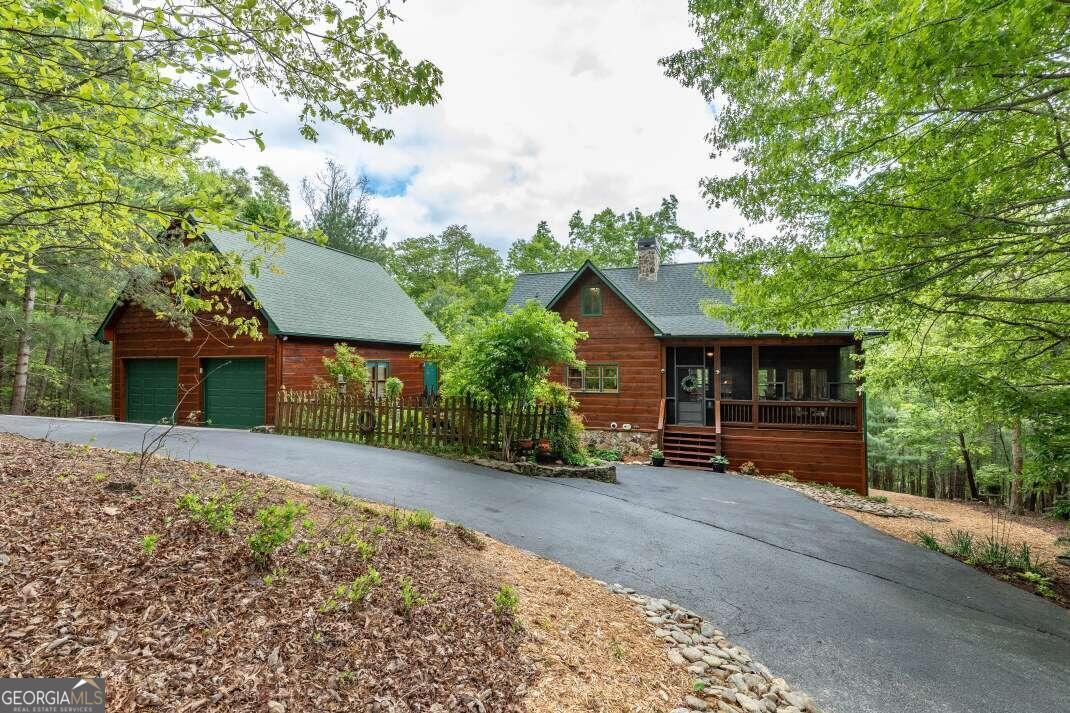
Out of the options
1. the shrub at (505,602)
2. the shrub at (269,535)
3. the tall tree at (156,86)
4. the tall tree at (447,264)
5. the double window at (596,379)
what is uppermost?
the tall tree at (447,264)

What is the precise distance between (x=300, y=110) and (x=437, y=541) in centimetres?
406

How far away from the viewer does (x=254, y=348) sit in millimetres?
13859

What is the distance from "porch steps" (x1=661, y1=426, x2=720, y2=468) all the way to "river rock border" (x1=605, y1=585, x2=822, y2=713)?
10862 millimetres

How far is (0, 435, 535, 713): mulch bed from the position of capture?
7.25 feet

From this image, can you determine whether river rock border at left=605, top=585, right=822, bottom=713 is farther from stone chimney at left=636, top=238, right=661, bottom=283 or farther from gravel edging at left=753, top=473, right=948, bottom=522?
stone chimney at left=636, top=238, right=661, bottom=283

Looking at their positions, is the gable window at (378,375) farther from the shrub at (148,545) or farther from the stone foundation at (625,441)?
the shrub at (148,545)


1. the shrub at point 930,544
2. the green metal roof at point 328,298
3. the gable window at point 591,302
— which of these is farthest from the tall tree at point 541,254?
the shrub at point 930,544

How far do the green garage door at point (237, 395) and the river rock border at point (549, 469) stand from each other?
7732mm

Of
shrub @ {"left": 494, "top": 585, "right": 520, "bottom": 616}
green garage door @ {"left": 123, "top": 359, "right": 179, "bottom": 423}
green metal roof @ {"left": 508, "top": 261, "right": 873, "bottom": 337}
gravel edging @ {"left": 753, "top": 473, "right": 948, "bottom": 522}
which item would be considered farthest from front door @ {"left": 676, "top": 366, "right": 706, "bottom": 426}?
green garage door @ {"left": 123, "top": 359, "right": 179, "bottom": 423}

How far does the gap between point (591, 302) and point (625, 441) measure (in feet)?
16.8

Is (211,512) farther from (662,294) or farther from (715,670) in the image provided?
(662,294)

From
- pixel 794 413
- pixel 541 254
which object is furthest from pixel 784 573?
pixel 541 254

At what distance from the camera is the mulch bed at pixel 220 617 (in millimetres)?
2211

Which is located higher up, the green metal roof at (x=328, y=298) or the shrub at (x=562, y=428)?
the green metal roof at (x=328, y=298)
